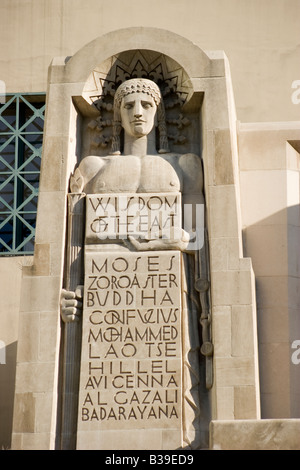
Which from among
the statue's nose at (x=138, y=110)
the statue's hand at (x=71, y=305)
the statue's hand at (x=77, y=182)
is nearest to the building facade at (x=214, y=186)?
the statue's hand at (x=71, y=305)

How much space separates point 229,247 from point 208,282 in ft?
2.19

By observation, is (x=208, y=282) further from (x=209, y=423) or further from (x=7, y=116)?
(x=7, y=116)

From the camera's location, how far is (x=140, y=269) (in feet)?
70.7

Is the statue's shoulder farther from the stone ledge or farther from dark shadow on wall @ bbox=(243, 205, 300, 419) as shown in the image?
the stone ledge

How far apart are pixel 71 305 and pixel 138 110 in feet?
11.9

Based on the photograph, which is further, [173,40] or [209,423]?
[173,40]

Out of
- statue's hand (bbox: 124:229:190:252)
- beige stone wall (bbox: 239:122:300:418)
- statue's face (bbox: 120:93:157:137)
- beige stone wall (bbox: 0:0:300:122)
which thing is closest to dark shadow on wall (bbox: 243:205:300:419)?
beige stone wall (bbox: 239:122:300:418)

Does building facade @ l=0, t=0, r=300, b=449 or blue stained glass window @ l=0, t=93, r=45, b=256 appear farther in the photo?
blue stained glass window @ l=0, t=93, r=45, b=256

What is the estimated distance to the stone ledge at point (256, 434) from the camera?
63.0ft

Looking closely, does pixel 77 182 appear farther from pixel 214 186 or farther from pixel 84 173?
pixel 214 186

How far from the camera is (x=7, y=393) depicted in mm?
24438

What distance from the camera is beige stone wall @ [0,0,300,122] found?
91.6ft

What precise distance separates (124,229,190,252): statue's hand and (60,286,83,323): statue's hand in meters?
A: 1.22

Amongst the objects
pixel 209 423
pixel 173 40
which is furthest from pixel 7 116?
pixel 209 423
